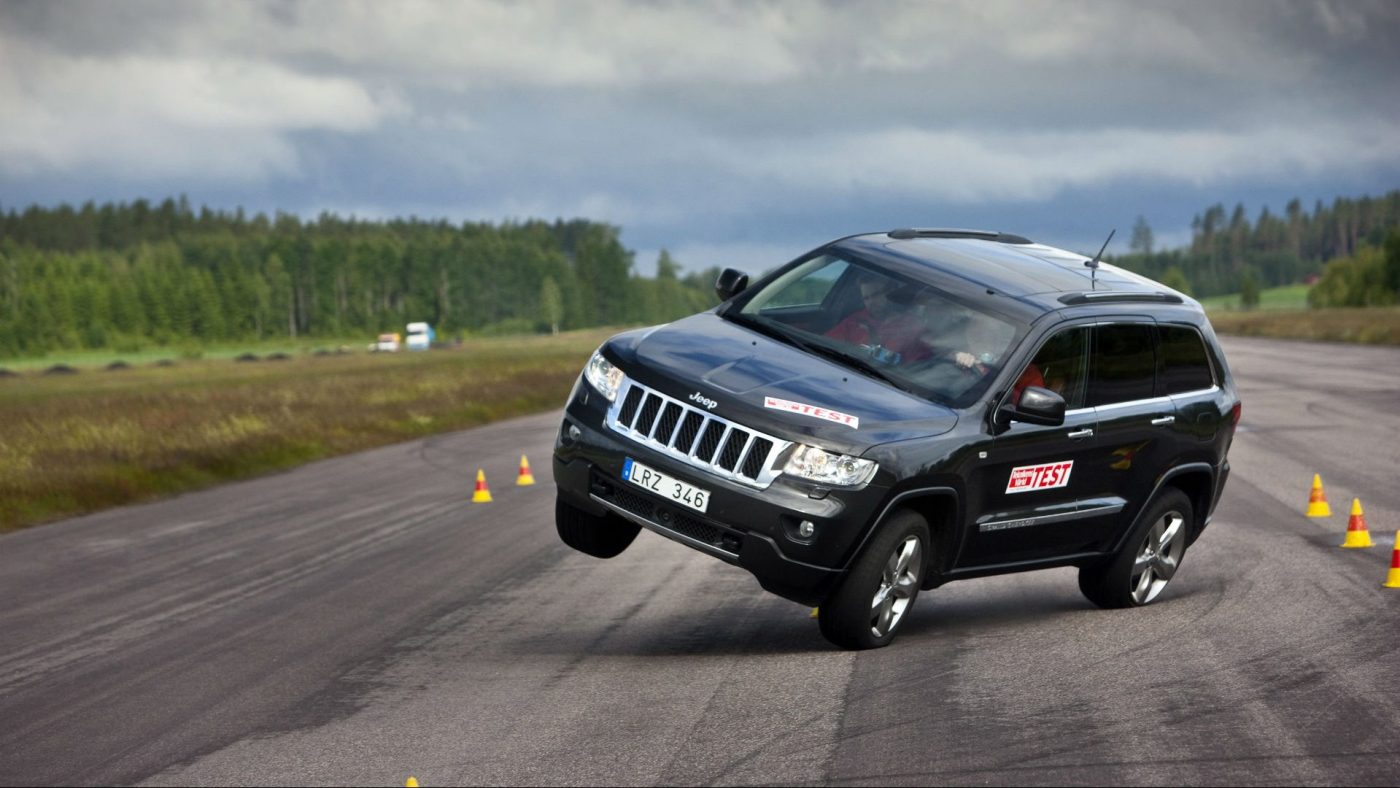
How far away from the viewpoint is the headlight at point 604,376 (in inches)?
339

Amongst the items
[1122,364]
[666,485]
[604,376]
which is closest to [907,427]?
[666,485]

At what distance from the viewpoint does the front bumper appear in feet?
25.6

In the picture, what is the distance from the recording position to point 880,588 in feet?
27.2

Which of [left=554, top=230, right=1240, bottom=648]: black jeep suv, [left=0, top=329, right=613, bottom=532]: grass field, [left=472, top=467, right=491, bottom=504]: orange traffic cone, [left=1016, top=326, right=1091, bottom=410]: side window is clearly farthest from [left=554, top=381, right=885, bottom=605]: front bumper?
[left=0, top=329, right=613, bottom=532]: grass field

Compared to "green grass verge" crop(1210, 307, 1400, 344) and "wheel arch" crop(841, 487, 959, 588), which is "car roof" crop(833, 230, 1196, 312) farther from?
"green grass verge" crop(1210, 307, 1400, 344)

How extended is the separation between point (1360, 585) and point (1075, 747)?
5.31 meters

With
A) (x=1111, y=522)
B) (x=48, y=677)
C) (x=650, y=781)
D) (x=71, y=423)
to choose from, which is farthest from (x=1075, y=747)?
(x=71, y=423)

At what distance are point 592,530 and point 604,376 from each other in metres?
0.88

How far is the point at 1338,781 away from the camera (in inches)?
236

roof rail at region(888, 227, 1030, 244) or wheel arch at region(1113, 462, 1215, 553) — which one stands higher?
roof rail at region(888, 227, 1030, 244)

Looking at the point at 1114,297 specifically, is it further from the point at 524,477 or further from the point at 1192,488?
the point at 524,477

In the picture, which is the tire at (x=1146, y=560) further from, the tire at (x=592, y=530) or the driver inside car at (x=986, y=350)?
the tire at (x=592, y=530)

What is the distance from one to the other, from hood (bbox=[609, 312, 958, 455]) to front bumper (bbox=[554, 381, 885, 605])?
27 centimetres

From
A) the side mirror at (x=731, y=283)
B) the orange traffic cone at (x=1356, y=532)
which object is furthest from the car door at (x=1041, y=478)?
the orange traffic cone at (x=1356, y=532)
